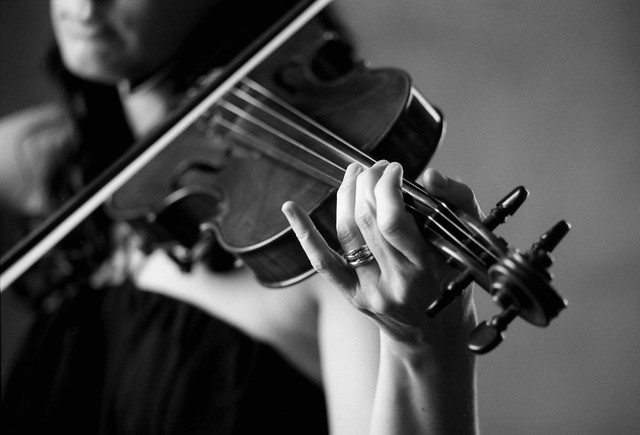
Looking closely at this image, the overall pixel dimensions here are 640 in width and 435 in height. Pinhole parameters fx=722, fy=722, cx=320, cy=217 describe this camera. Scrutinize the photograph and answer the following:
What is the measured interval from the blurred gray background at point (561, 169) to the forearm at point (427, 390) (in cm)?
5

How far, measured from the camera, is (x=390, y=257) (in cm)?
40

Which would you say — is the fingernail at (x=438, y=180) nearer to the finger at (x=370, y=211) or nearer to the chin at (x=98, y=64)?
the finger at (x=370, y=211)

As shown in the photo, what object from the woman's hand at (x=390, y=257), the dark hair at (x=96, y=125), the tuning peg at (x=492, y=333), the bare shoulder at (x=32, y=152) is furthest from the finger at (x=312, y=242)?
the bare shoulder at (x=32, y=152)

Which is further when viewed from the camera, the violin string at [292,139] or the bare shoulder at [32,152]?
the bare shoulder at [32,152]

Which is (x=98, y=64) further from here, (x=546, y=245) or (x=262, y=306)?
(x=546, y=245)

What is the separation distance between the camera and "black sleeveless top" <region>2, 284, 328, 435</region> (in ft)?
2.16

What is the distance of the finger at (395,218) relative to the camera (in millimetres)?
378

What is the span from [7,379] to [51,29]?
17.6 inches

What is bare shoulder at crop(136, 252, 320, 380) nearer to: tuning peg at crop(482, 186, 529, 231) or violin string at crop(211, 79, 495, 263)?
violin string at crop(211, 79, 495, 263)

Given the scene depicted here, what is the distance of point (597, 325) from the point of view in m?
0.58

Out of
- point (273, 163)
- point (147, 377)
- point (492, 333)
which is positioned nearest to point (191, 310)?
point (147, 377)

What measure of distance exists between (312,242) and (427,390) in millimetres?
133

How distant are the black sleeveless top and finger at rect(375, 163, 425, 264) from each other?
0.31 m

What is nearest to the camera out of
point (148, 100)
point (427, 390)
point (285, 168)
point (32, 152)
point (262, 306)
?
point (427, 390)
